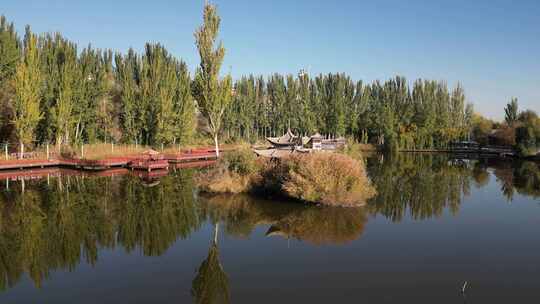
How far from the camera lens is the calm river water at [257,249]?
1198cm

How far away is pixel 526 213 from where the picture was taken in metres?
23.3

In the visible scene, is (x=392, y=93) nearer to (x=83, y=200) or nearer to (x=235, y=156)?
(x=235, y=156)

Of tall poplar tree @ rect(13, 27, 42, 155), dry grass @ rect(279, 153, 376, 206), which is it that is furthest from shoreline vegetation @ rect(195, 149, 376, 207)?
tall poplar tree @ rect(13, 27, 42, 155)

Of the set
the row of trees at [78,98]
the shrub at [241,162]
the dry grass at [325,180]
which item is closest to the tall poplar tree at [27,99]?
the row of trees at [78,98]

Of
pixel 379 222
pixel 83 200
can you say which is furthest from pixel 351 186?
pixel 83 200

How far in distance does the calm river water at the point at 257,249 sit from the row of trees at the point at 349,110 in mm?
45380

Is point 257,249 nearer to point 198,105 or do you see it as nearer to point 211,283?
point 211,283

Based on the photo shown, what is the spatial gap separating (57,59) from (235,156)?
103 feet

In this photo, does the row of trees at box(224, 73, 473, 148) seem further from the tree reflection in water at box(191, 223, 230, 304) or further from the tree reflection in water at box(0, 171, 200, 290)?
the tree reflection in water at box(191, 223, 230, 304)

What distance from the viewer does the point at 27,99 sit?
39.0 metres

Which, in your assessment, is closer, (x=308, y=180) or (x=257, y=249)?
(x=257, y=249)

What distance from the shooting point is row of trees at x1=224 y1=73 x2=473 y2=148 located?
7244 cm

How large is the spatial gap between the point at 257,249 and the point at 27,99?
33087 millimetres

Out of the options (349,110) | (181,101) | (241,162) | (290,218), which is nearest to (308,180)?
(290,218)
